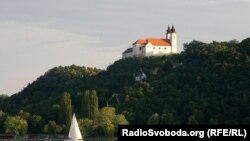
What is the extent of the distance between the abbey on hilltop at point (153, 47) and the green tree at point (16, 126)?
48.5 metres

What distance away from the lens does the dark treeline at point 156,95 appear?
344ft

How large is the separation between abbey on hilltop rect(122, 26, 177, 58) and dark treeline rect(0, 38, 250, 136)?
269 inches

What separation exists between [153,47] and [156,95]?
111ft

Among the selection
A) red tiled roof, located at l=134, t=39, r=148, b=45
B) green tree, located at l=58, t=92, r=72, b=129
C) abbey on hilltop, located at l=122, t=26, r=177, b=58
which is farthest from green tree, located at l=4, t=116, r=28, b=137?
red tiled roof, located at l=134, t=39, r=148, b=45

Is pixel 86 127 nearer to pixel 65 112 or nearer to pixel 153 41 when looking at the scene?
pixel 65 112

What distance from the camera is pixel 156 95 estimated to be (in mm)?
118812

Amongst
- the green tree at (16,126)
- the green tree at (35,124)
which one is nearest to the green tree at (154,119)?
the green tree at (35,124)

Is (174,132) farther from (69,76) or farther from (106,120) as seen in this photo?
(69,76)

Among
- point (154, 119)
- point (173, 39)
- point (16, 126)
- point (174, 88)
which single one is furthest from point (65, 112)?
point (173, 39)

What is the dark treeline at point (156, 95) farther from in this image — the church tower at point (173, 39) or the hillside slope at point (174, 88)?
the church tower at point (173, 39)

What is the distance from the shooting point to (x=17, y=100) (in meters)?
146

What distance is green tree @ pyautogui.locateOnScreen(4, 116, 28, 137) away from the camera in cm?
10669

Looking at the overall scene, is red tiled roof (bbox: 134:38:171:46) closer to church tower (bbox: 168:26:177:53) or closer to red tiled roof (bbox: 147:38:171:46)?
red tiled roof (bbox: 147:38:171:46)

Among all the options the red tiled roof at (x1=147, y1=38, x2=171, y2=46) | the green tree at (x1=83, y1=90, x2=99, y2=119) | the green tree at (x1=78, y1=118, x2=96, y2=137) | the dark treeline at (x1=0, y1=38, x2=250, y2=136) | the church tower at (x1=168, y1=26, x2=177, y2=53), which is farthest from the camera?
the church tower at (x1=168, y1=26, x2=177, y2=53)
